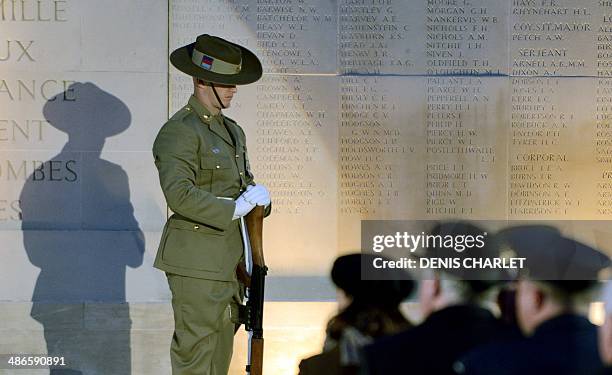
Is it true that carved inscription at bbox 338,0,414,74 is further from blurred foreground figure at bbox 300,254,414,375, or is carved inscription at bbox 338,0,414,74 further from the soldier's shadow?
blurred foreground figure at bbox 300,254,414,375

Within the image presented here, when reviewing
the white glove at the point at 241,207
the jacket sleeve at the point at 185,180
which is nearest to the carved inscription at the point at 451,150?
the white glove at the point at 241,207

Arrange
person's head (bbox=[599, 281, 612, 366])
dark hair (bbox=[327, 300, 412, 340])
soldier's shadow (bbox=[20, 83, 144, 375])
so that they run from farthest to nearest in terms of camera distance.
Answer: soldier's shadow (bbox=[20, 83, 144, 375]) < dark hair (bbox=[327, 300, 412, 340]) < person's head (bbox=[599, 281, 612, 366])

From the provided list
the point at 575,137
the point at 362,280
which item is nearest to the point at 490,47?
the point at 575,137

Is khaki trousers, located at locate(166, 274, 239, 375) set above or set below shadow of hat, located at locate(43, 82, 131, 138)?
below

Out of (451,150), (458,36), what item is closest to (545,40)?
(458,36)

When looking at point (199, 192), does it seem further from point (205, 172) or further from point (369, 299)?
point (369, 299)

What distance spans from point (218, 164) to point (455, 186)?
2.34 m

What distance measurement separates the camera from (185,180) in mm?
3912

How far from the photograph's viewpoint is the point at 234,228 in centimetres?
411

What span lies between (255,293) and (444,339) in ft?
7.91

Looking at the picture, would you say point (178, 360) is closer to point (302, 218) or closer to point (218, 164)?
point (218, 164)

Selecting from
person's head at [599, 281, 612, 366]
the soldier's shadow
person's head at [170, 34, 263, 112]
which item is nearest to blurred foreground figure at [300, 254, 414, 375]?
person's head at [599, 281, 612, 366]

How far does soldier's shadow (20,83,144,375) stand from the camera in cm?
564

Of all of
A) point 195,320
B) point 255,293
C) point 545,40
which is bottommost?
point 195,320
